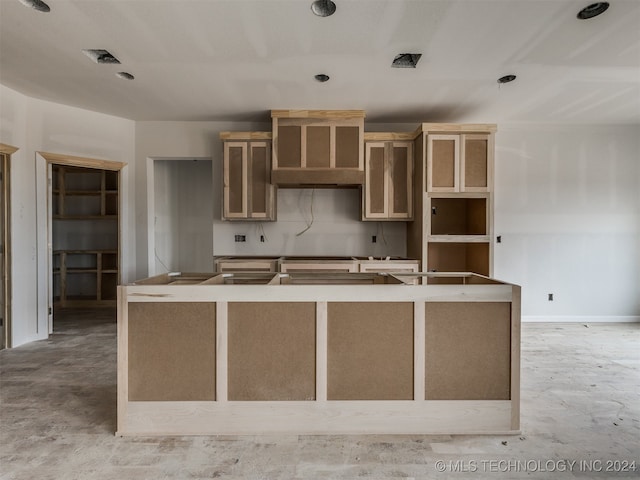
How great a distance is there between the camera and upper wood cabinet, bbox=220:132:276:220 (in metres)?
4.21

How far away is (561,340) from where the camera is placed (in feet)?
12.5

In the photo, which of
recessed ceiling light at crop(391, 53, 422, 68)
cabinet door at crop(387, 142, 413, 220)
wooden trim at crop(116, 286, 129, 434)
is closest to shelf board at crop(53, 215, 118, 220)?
wooden trim at crop(116, 286, 129, 434)

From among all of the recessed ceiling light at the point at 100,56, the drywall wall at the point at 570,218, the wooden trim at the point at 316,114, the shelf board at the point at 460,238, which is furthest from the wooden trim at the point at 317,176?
the drywall wall at the point at 570,218

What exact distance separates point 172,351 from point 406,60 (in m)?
2.79

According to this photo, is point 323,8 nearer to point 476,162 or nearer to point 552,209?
point 476,162

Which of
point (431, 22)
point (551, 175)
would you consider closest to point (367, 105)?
point (431, 22)

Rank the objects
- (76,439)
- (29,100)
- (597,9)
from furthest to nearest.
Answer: (29,100) → (597,9) → (76,439)

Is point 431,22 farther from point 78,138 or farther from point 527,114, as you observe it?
point 78,138

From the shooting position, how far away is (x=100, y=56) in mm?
2869

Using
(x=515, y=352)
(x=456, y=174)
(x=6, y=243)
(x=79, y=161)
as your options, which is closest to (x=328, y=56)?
(x=456, y=174)

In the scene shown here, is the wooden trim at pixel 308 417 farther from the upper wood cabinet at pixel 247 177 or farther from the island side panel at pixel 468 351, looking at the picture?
the upper wood cabinet at pixel 247 177

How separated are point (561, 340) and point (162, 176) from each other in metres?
5.87

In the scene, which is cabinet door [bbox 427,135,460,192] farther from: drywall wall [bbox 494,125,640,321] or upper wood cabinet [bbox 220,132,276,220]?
upper wood cabinet [bbox 220,132,276,220]

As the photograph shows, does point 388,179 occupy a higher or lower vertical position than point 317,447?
higher
